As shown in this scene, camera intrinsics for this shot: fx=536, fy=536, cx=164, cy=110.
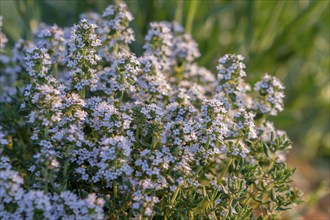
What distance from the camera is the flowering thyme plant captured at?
2.40 m

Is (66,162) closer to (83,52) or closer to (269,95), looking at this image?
(83,52)

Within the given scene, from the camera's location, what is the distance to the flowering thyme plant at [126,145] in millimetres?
2400

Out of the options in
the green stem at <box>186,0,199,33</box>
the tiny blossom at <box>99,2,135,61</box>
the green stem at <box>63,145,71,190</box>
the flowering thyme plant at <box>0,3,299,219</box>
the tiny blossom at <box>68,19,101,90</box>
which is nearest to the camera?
the flowering thyme plant at <box>0,3,299,219</box>

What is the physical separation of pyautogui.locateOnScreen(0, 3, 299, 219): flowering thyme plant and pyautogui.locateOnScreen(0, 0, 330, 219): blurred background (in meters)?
1.23

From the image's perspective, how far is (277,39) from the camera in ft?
15.5

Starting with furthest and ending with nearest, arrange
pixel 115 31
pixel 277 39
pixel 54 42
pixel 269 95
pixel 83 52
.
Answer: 1. pixel 277 39
2. pixel 115 31
3. pixel 54 42
4. pixel 269 95
5. pixel 83 52

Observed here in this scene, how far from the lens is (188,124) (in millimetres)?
2557

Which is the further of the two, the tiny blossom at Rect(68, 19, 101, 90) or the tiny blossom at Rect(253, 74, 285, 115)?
the tiny blossom at Rect(253, 74, 285, 115)

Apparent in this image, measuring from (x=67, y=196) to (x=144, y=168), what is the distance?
374 millimetres

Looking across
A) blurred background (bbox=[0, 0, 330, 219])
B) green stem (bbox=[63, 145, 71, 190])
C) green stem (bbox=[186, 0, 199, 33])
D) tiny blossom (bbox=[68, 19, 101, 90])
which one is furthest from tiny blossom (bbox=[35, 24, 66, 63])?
green stem (bbox=[186, 0, 199, 33])

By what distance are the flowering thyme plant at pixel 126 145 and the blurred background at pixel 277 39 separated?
1.23 metres

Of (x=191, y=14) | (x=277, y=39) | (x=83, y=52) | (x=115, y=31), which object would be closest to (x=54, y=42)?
(x=115, y=31)

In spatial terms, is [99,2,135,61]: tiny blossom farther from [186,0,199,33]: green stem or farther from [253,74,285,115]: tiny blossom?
[186,0,199,33]: green stem

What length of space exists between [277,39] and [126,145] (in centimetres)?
272
